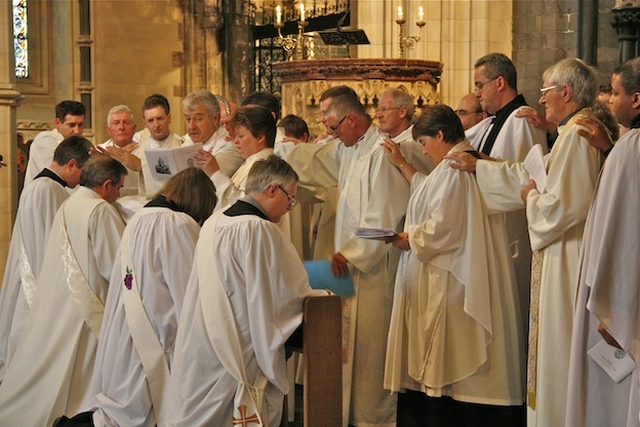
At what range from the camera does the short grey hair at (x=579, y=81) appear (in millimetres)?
5504

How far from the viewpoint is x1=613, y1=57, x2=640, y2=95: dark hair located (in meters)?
4.66

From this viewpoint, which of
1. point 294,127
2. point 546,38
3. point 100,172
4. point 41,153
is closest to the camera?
point 100,172

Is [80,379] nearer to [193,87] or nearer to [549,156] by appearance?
[549,156]

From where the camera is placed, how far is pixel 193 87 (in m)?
14.8

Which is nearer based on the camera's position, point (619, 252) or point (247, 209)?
point (619, 252)

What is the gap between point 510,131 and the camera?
6312mm

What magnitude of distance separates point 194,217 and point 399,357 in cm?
136

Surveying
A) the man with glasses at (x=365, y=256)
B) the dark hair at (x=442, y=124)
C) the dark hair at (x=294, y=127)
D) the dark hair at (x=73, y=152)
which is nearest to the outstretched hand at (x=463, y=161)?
the dark hair at (x=442, y=124)

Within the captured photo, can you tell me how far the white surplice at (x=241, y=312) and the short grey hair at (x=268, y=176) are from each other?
0.34 feet

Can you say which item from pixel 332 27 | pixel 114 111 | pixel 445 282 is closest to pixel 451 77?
pixel 332 27

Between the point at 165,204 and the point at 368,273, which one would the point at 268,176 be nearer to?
the point at 165,204

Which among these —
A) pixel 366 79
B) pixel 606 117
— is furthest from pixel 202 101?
pixel 606 117

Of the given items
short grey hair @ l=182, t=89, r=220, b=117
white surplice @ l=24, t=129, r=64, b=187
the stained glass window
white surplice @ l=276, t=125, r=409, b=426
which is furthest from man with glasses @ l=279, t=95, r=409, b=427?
the stained glass window

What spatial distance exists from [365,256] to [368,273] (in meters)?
0.17
